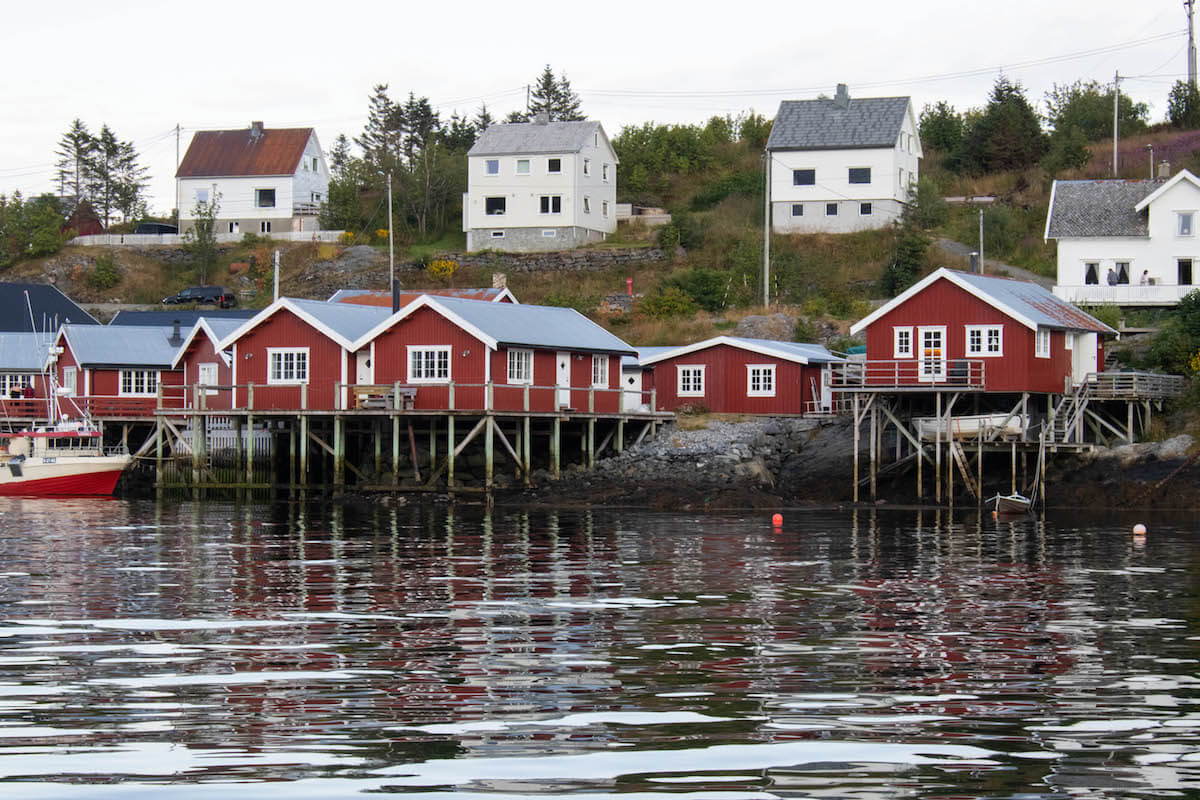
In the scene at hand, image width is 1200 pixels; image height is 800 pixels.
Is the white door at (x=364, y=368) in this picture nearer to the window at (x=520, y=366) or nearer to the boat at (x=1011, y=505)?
the window at (x=520, y=366)

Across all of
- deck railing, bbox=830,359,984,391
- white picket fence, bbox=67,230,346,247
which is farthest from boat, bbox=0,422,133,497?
white picket fence, bbox=67,230,346,247

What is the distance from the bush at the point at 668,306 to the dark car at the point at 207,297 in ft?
75.6

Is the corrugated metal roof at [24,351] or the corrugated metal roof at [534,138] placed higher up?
the corrugated metal roof at [534,138]

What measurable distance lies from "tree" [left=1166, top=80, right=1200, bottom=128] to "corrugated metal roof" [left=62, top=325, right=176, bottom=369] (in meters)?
58.3

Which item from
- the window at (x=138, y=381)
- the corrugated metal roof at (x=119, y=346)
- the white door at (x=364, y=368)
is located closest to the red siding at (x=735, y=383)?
the white door at (x=364, y=368)

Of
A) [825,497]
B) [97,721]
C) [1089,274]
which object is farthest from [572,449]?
[97,721]

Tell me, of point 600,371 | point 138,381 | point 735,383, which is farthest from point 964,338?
point 138,381

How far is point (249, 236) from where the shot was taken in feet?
287

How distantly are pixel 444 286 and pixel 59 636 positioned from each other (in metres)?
60.9

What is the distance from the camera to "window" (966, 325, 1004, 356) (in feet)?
148

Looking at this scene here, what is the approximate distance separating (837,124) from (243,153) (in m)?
36.7

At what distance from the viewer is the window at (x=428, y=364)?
48.2m

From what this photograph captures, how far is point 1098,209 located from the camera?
63031 mm

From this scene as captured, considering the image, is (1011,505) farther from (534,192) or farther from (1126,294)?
(534,192)
